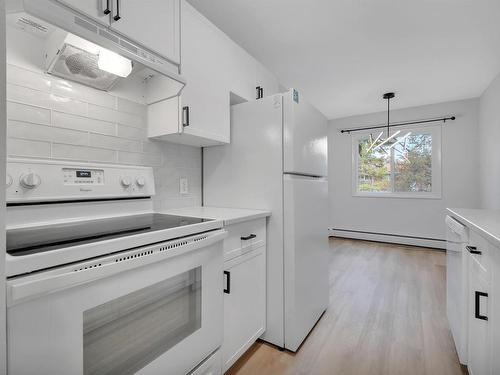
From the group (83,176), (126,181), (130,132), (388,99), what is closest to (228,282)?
(126,181)

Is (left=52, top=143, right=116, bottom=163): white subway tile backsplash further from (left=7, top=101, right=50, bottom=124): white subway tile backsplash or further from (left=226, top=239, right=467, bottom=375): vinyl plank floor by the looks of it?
(left=226, top=239, right=467, bottom=375): vinyl plank floor

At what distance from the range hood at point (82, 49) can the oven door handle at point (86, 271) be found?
2.50 ft

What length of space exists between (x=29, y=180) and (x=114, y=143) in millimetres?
459

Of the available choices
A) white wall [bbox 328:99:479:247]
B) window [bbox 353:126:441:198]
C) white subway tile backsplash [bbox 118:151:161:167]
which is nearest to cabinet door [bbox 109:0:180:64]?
white subway tile backsplash [bbox 118:151:161:167]

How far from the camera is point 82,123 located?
50.6 inches

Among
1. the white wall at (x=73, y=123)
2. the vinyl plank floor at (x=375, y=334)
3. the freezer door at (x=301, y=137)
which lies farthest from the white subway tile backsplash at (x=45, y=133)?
the vinyl plank floor at (x=375, y=334)

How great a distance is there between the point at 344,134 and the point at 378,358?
3.96m

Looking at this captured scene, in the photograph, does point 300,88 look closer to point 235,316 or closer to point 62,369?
point 235,316

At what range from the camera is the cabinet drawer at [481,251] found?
981 millimetres

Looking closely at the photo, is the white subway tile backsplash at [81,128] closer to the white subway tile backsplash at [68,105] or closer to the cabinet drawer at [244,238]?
the white subway tile backsplash at [68,105]

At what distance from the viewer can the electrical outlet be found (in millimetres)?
1789

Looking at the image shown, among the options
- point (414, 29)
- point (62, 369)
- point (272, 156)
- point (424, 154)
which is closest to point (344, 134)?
point (424, 154)

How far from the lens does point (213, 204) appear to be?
188 cm

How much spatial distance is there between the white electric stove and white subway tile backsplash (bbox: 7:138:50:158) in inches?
1.9
